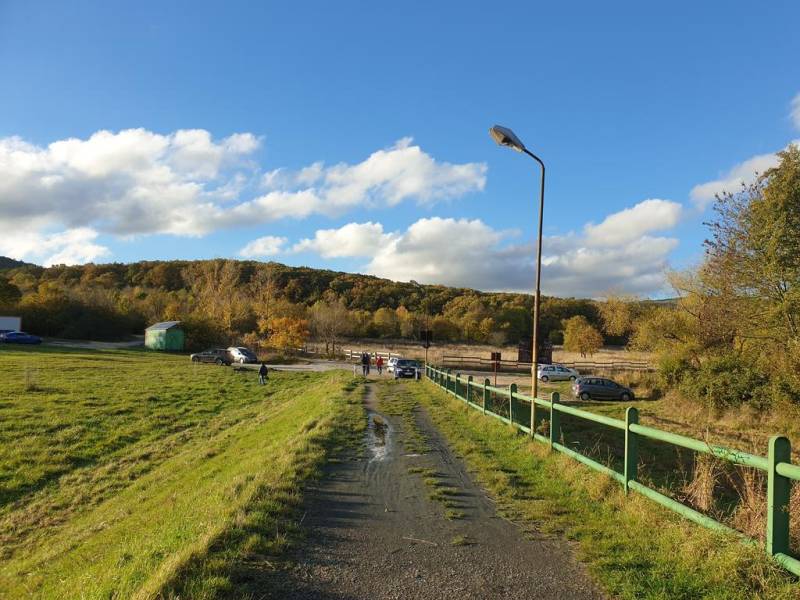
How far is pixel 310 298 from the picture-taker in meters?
142

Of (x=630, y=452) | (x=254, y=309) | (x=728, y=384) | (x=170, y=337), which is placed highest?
(x=254, y=309)

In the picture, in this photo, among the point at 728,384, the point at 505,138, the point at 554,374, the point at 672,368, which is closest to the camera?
the point at 505,138

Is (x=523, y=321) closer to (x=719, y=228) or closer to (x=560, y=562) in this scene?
(x=719, y=228)

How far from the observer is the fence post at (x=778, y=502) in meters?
4.27

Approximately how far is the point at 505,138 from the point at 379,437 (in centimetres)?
686

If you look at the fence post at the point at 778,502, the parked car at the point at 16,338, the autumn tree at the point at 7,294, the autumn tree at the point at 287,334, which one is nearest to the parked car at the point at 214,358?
the autumn tree at the point at 287,334

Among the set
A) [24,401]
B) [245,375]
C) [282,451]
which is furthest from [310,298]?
[282,451]

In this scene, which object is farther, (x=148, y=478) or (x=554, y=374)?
(x=554, y=374)

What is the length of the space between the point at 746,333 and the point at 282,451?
21561mm

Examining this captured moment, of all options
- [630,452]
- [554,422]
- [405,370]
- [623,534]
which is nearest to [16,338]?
[405,370]

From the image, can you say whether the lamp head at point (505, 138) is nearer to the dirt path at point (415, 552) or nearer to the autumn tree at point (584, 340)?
the dirt path at point (415, 552)

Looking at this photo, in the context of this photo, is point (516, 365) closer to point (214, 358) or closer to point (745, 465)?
point (214, 358)

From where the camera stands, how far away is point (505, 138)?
11.0 meters

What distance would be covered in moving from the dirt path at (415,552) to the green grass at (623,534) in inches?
12.2
